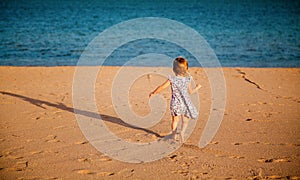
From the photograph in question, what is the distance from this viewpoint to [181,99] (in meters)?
4.90

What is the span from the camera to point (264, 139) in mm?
5039

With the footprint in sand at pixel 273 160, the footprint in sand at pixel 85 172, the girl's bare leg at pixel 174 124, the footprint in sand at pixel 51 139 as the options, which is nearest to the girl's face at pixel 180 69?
the girl's bare leg at pixel 174 124

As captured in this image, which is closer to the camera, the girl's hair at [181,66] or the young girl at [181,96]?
the girl's hair at [181,66]

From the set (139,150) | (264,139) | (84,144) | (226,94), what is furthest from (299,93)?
(84,144)

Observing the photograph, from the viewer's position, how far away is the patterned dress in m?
4.86

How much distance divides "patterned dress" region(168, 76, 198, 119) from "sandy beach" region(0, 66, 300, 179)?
51 centimetres

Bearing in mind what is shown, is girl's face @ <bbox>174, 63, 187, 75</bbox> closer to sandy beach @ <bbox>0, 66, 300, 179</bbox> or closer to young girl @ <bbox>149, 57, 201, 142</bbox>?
young girl @ <bbox>149, 57, 201, 142</bbox>

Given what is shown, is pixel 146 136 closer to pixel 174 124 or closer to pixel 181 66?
pixel 174 124

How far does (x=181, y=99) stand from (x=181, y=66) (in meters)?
0.53

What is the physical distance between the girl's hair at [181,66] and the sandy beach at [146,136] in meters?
1.09

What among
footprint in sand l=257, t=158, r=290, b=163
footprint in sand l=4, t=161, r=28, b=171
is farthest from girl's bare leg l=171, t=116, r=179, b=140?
footprint in sand l=4, t=161, r=28, b=171

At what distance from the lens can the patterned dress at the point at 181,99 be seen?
486 centimetres

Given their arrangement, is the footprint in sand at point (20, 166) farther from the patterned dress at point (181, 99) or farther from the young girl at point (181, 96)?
the patterned dress at point (181, 99)

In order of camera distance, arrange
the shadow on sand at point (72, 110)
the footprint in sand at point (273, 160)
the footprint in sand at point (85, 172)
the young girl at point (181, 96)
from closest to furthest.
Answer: the footprint in sand at point (85, 172), the footprint in sand at point (273, 160), the young girl at point (181, 96), the shadow on sand at point (72, 110)
